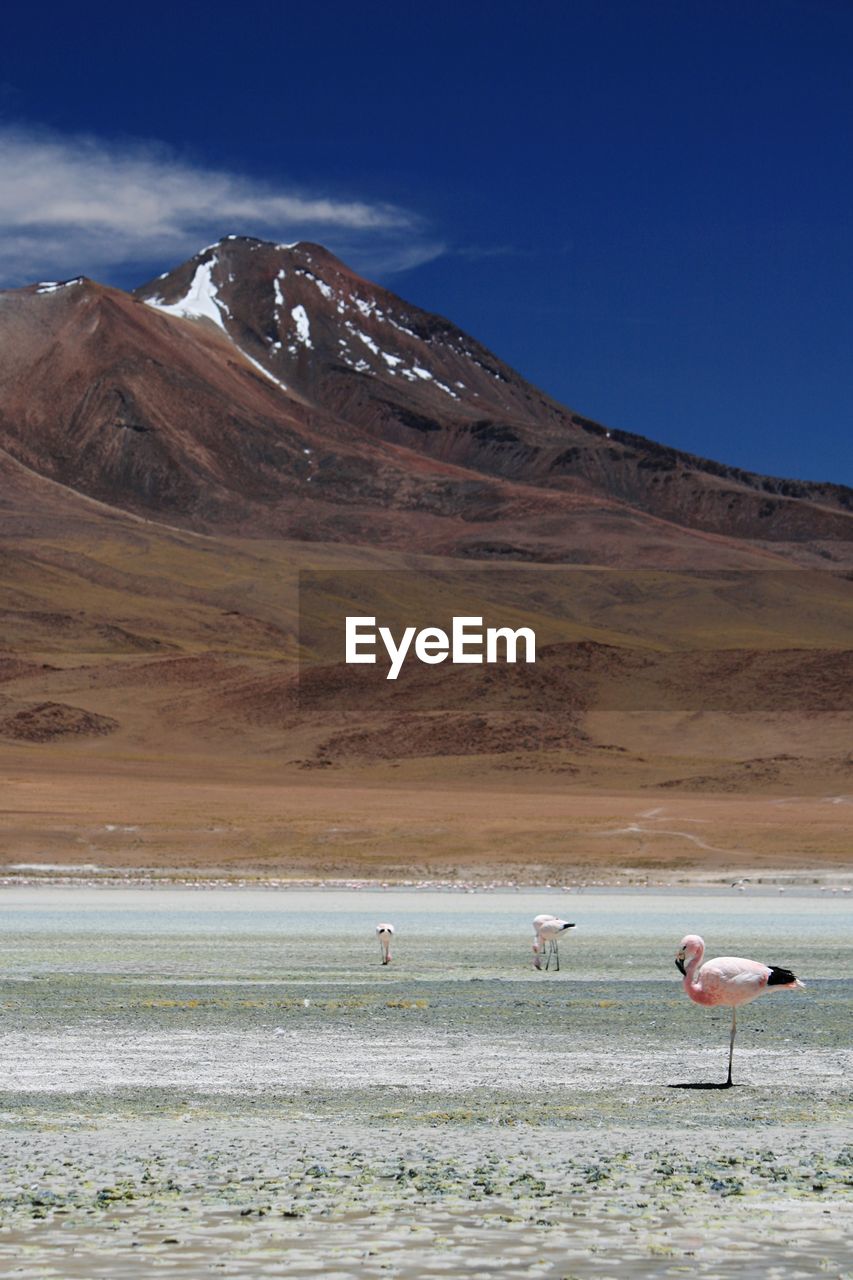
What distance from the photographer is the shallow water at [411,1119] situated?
892cm

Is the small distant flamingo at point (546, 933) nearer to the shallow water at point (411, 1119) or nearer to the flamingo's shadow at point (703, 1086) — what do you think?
the shallow water at point (411, 1119)

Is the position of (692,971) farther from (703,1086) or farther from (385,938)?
(385,938)

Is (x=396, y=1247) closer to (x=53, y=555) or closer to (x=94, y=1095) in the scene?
(x=94, y=1095)

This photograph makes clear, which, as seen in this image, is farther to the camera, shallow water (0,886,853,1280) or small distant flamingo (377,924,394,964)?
small distant flamingo (377,924,394,964)

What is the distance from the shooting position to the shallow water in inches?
351

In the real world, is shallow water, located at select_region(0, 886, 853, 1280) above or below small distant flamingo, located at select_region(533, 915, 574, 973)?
below

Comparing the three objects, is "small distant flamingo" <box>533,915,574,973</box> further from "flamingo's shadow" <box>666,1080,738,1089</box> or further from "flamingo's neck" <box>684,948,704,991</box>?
"flamingo's shadow" <box>666,1080,738,1089</box>

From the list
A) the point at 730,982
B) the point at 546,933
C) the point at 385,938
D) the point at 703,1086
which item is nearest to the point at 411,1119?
the point at 703,1086

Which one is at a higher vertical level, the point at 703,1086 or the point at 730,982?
the point at 730,982

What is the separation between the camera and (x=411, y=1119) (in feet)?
40.5

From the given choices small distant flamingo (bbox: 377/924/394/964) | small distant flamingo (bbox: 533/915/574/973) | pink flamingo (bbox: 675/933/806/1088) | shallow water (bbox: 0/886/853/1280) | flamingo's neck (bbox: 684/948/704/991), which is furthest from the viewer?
small distant flamingo (bbox: 377/924/394/964)

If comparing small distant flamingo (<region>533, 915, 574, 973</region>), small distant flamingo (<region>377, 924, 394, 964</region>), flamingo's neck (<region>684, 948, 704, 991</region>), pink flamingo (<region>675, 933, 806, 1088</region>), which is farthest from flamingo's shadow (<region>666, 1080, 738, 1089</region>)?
small distant flamingo (<region>377, 924, 394, 964</region>)

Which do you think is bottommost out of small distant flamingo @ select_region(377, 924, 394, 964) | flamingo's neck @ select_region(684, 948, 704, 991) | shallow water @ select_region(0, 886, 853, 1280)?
shallow water @ select_region(0, 886, 853, 1280)

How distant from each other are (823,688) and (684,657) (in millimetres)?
7918
